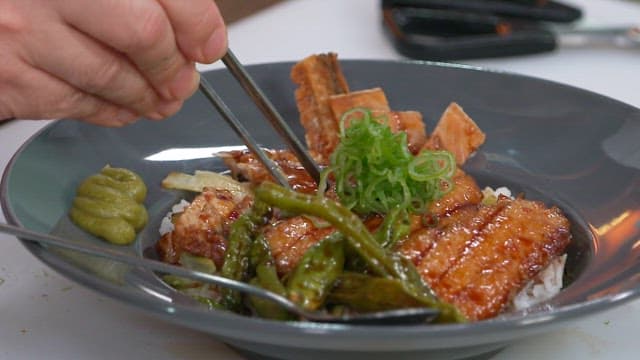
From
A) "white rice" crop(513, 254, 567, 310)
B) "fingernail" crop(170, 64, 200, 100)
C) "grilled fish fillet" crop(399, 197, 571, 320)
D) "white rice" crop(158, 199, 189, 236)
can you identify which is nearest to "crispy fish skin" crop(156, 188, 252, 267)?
"white rice" crop(158, 199, 189, 236)

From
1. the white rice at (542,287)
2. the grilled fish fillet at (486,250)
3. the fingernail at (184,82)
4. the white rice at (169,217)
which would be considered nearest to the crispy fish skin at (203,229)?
the white rice at (169,217)

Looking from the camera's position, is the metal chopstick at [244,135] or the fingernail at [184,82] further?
the metal chopstick at [244,135]

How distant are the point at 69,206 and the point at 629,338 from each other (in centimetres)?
88

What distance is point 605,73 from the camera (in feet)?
8.27

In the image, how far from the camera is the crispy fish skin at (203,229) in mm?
1355

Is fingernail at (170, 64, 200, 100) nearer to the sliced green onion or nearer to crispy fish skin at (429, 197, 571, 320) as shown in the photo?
the sliced green onion

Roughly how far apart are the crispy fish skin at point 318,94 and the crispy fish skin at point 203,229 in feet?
1.23

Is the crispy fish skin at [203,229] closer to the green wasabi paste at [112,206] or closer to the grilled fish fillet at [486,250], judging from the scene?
the green wasabi paste at [112,206]

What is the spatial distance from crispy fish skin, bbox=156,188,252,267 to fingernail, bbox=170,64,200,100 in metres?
0.17

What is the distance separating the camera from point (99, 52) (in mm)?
1252

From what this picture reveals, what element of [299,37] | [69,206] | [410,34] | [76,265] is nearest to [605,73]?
[410,34]

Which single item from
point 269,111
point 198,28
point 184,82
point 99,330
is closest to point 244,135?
point 269,111

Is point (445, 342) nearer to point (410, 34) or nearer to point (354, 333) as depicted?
point (354, 333)

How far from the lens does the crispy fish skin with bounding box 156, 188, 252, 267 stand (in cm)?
136
